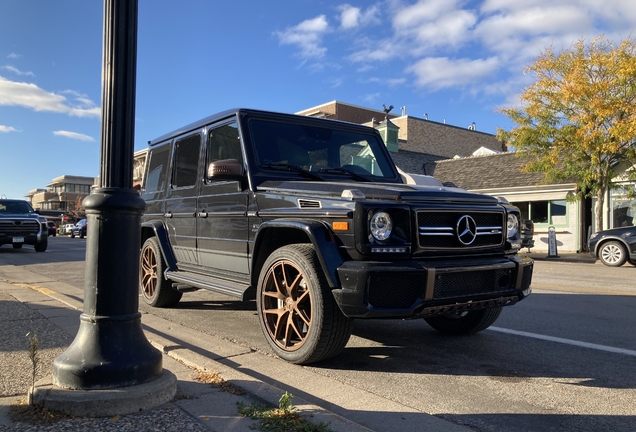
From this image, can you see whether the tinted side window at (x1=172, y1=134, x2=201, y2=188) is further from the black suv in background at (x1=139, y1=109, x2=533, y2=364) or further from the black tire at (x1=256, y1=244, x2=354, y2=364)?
the black tire at (x1=256, y1=244, x2=354, y2=364)

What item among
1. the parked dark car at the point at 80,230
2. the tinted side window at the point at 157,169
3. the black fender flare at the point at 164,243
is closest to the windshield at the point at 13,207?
the tinted side window at the point at 157,169

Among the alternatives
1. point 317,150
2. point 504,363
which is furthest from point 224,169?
point 504,363

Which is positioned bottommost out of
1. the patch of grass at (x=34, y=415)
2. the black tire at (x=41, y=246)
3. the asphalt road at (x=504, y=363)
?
the asphalt road at (x=504, y=363)

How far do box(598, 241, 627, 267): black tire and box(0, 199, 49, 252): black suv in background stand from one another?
17.4 meters

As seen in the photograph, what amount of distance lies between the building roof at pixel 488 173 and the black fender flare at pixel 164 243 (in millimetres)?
18356

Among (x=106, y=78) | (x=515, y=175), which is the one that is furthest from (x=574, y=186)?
(x=106, y=78)

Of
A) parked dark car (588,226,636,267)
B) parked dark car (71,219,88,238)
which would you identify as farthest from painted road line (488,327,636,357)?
parked dark car (71,219,88,238)

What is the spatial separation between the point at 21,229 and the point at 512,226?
57.9 feet

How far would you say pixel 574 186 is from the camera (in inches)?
848

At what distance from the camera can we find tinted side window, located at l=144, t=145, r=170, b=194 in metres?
6.80

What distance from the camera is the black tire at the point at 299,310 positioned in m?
3.85

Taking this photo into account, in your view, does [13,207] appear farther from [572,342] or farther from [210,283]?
[572,342]

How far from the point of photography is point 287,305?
4.21m

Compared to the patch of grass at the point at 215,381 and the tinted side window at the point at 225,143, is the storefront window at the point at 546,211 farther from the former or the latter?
the patch of grass at the point at 215,381
